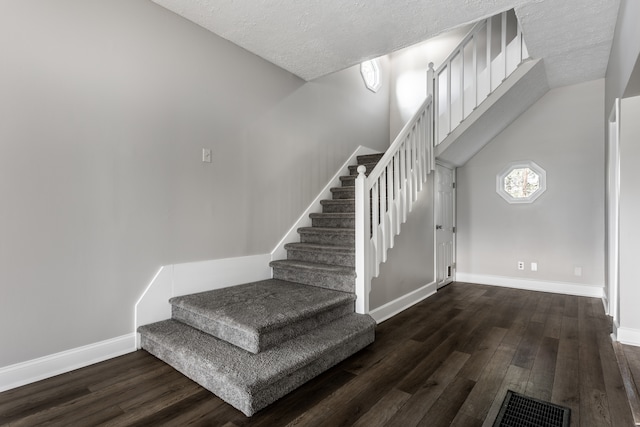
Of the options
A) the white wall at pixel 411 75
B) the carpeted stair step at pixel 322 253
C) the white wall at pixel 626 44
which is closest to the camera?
the white wall at pixel 626 44

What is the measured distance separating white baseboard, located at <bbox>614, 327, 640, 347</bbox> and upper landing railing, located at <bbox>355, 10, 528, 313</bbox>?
2.05m

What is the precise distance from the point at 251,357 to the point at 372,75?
502 centimetres

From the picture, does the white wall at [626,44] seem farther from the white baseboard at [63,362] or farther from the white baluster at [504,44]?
the white baseboard at [63,362]

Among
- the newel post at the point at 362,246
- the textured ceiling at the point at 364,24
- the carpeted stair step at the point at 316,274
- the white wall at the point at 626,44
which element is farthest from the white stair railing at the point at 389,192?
the white wall at the point at 626,44

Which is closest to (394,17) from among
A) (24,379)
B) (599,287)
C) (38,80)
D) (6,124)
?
(38,80)

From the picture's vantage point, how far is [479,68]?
492cm

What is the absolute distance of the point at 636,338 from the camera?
2.74 m

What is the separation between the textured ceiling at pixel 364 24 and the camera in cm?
248

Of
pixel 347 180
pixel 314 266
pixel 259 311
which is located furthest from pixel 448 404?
pixel 347 180


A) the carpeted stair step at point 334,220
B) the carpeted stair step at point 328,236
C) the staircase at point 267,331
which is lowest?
the staircase at point 267,331

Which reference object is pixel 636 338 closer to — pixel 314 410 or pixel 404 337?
pixel 404 337

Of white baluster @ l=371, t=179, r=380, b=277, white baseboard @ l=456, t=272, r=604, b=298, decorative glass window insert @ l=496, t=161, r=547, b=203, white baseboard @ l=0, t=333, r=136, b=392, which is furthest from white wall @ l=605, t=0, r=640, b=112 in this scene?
white baseboard @ l=0, t=333, r=136, b=392

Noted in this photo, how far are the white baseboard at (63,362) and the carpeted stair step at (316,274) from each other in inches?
57.7

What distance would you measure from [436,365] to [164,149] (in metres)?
2.70
